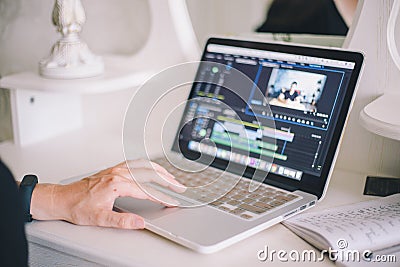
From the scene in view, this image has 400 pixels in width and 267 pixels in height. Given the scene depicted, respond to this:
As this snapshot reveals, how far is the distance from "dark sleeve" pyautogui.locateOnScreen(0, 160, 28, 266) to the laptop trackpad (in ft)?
0.85

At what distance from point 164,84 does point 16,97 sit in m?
0.32

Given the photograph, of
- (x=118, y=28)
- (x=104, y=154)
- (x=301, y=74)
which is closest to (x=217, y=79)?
(x=301, y=74)

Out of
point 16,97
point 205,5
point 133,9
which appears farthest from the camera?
point 205,5

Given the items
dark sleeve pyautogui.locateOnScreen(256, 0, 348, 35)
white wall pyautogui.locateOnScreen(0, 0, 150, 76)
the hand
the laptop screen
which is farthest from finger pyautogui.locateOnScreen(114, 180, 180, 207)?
dark sleeve pyautogui.locateOnScreen(256, 0, 348, 35)

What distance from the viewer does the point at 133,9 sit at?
1276mm

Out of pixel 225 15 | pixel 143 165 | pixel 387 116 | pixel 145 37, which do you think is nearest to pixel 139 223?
pixel 143 165

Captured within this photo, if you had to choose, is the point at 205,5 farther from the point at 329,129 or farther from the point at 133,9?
the point at 329,129

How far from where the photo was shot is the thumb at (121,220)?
2.53 ft

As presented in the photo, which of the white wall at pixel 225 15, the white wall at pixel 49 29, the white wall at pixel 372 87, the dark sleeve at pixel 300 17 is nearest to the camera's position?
the white wall at pixel 372 87

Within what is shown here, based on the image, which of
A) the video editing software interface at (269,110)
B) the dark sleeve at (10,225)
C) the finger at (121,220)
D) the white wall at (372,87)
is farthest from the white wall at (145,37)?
the dark sleeve at (10,225)

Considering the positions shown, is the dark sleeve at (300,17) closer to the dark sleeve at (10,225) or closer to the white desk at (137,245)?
the white desk at (137,245)

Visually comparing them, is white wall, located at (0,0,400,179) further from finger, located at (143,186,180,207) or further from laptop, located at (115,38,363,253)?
finger, located at (143,186,180,207)

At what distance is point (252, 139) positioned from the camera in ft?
3.15

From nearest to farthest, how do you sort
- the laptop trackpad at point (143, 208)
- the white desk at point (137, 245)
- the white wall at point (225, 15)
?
the white desk at point (137, 245) < the laptop trackpad at point (143, 208) < the white wall at point (225, 15)
